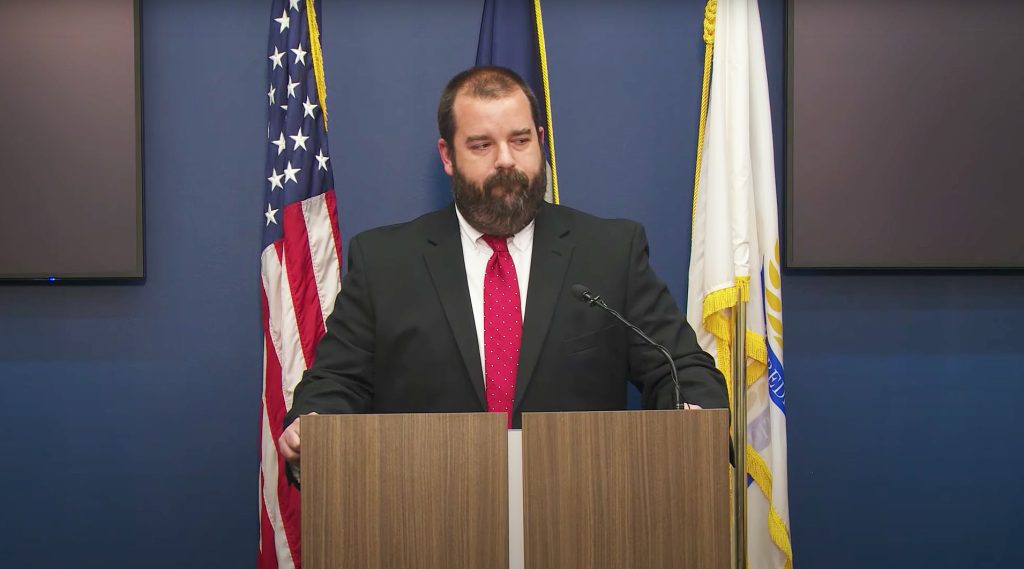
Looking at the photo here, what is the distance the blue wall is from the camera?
3250 millimetres

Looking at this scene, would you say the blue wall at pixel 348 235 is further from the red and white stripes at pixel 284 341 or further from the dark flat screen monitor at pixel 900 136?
the red and white stripes at pixel 284 341

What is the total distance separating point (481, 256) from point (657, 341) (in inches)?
22.7

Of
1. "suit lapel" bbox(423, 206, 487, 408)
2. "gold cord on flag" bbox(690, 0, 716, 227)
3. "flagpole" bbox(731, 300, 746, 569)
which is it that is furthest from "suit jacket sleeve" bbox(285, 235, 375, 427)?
"gold cord on flag" bbox(690, 0, 716, 227)

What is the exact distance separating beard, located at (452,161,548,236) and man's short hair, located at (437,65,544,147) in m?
0.19

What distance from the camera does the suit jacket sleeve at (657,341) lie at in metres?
2.24

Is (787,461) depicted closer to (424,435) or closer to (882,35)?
(882,35)

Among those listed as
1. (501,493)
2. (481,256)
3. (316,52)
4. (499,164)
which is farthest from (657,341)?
(316,52)

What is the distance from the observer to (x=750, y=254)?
120 inches

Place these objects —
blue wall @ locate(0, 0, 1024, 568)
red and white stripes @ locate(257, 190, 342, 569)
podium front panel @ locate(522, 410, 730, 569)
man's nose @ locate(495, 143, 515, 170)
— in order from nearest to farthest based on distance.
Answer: podium front panel @ locate(522, 410, 730, 569) < man's nose @ locate(495, 143, 515, 170) < red and white stripes @ locate(257, 190, 342, 569) < blue wall @ locate(0, 0, 1024, 568)

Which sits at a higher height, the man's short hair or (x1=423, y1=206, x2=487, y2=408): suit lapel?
the man's short hair

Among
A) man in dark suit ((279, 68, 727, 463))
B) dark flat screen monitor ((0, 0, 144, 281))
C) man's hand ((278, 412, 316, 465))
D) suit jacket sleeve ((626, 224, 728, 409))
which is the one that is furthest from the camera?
dark flat screen monitor ((0, 0, 144, 281))

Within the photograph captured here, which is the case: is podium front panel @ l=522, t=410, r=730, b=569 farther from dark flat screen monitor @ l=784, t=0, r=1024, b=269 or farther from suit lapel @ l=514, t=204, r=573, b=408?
dark flat screen monitor @ l=784, t=0, r=1024, b=269

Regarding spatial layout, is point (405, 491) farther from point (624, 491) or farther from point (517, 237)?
point (517, 237)

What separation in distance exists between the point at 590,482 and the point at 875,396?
2.22 meters
